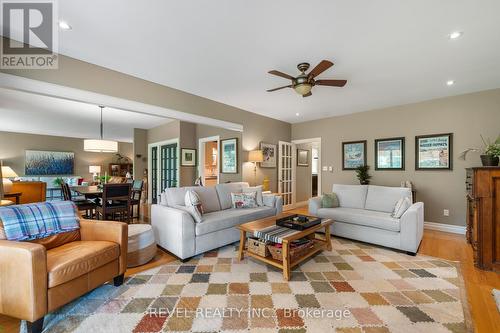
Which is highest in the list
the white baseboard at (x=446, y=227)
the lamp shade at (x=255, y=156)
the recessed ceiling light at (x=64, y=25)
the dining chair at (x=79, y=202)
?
the recessed ceiling light at (x=64, y=25)

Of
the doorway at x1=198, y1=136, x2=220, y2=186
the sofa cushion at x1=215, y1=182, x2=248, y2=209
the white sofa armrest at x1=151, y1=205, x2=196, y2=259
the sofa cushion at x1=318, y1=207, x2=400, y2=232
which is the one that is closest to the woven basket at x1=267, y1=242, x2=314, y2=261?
the white sofa armrest at x1=151, y1=205, x2=196, y2=259

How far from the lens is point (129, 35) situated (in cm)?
225

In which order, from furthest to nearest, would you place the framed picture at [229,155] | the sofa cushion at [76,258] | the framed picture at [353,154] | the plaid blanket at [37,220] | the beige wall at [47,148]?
the beige wall at [47,148] < the framed picture at [229,155] < the framed picture at [353,154] < the plaid blanket at [37,220] < the sofa cushion at [76,258]

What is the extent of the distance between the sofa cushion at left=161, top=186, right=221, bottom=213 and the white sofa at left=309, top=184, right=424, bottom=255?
180 cm

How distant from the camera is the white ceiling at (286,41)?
73.8 inches

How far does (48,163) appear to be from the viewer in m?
8.50

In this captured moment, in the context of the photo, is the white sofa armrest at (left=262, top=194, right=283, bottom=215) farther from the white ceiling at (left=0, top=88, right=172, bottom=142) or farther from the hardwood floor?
the white ceiling at (left=0, top=88, right=172, bottom=142)

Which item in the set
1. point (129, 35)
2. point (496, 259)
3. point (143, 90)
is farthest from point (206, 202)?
point (496, 259)

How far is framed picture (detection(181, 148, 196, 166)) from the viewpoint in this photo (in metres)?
5.99

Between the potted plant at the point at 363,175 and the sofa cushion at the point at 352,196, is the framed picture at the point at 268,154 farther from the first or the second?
the potted plant at the point at 363,175

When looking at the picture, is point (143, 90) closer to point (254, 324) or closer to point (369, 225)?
point (254, 324)

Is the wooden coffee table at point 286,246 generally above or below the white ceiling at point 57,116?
below

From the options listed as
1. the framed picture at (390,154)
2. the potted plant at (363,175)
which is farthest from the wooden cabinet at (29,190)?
the framed picture at (390,154)

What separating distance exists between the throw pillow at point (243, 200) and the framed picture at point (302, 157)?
3.17 meters
